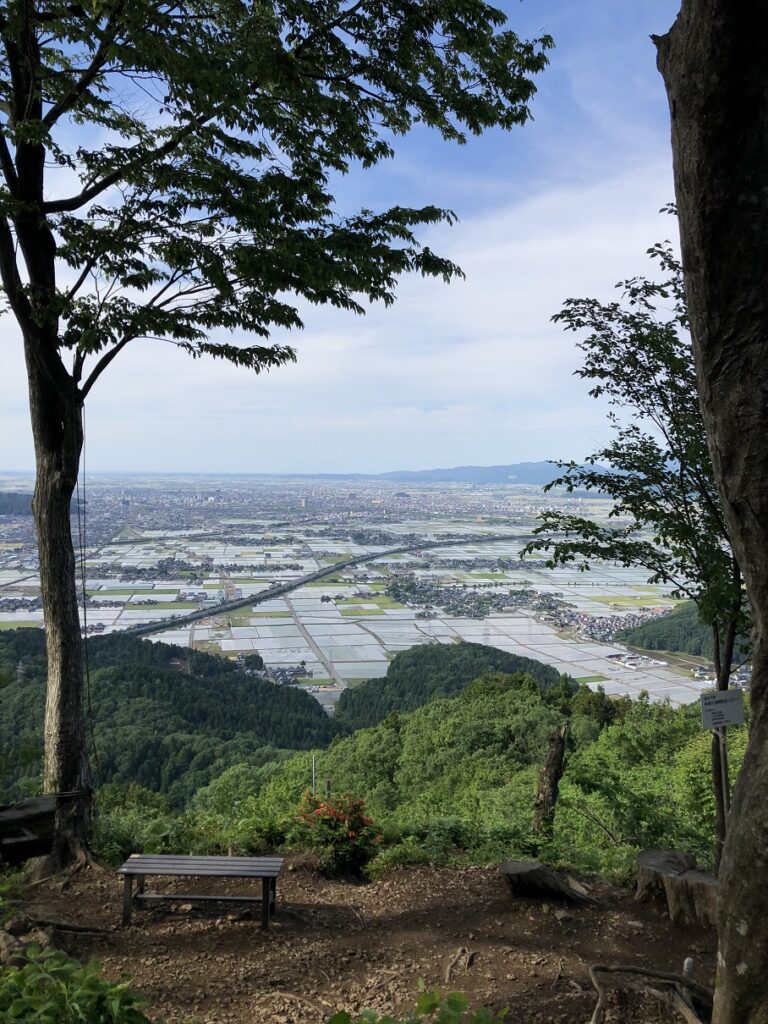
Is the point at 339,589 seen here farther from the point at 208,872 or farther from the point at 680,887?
the point at 680,887

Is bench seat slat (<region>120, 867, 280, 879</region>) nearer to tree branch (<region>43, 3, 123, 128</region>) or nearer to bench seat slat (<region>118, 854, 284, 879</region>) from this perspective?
bench seat slat (<region>118, 854, 284, 879</region>)

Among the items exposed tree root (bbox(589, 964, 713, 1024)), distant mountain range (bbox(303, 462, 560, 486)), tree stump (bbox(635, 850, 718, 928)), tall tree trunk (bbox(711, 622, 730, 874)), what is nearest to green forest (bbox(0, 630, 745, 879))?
tree stump (bbox(635, 850, 718, 928))

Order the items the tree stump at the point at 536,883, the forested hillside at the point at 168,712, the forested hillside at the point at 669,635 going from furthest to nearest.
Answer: the forested hillside at the point at 669,635 < the forested hillside at the point at 168,712 < the tree stump at the point at 536,883

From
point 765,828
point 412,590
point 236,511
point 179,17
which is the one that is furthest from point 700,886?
point 236,511

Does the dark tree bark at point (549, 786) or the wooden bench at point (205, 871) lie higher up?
the wooden bench at point (205, 871)

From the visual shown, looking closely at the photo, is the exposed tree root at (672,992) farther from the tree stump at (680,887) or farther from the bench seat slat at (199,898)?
the bench seat slat at (199,898)

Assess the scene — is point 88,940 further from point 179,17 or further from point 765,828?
point 179,17

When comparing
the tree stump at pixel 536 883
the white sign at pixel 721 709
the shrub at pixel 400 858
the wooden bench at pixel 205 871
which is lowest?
the shrub at pixel 400 858

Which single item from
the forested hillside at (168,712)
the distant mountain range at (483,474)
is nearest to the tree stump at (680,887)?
the forested hillside at (168,712)
